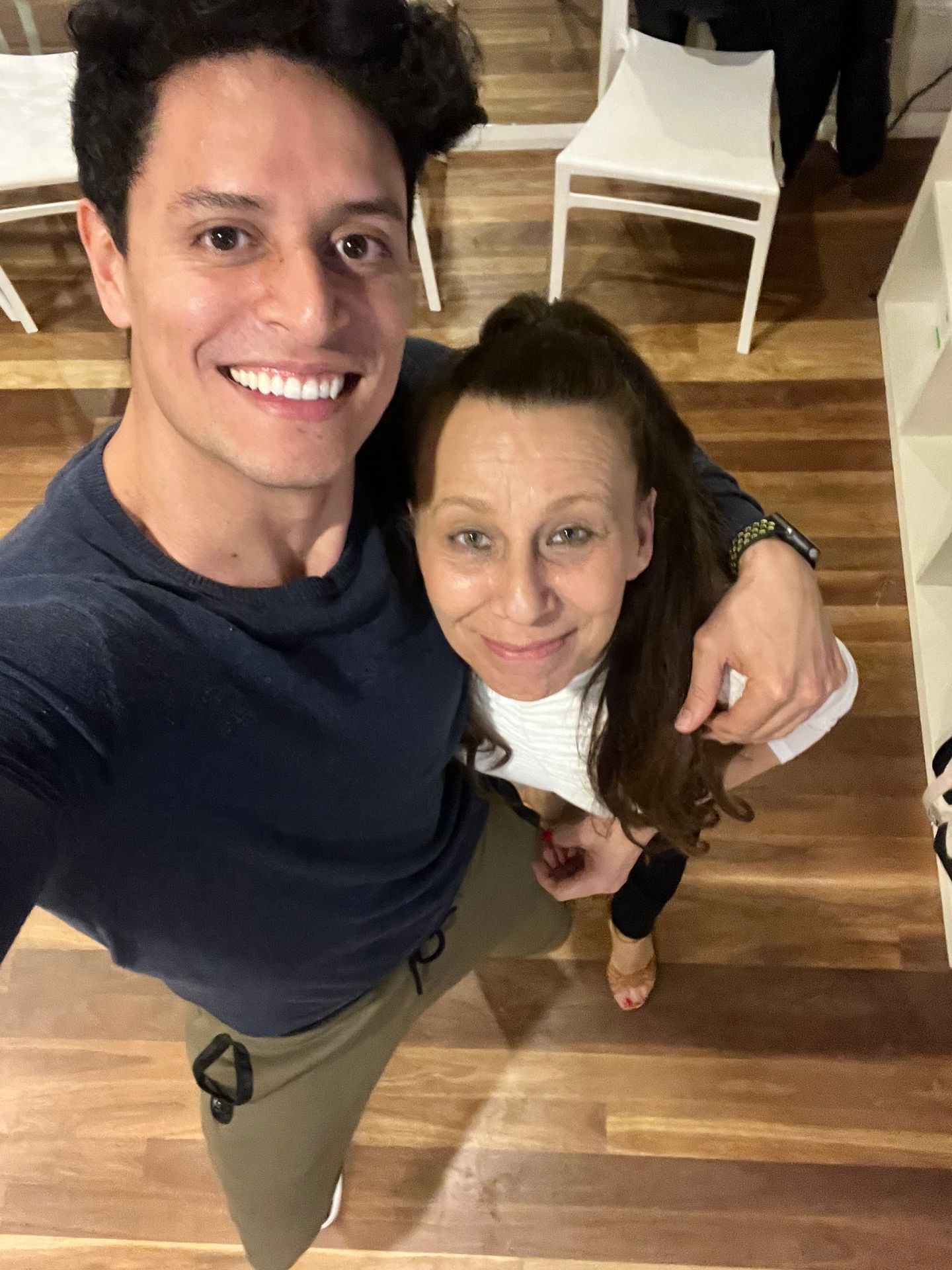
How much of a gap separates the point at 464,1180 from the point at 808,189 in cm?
284

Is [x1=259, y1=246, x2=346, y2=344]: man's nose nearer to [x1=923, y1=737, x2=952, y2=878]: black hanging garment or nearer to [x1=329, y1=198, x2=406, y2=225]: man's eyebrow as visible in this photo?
[x1=329, y1=198, x2=406, y2=225]: man's eyebrow

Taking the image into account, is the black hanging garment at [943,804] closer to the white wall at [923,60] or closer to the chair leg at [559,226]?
the chair leg at [559,226]

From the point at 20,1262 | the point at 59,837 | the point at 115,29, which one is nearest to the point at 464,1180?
the point at 20,1262

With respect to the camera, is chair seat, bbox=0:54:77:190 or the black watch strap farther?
chair seat, bbox=0:54:77:190

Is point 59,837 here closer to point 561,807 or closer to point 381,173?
point 381,173

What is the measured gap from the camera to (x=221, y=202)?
2.36ft

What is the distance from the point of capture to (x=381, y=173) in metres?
0.78

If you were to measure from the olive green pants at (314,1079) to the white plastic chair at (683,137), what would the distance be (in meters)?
1.57

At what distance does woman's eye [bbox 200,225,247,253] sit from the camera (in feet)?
2.43

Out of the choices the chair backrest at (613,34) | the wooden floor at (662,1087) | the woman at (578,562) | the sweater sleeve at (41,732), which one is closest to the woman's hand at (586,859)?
the woman at (578,562)

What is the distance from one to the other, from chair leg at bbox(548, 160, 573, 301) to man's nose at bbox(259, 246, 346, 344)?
56.1 inches

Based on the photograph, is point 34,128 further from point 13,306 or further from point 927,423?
point 927,423

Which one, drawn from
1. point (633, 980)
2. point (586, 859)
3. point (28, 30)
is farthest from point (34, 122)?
point (633, 980)

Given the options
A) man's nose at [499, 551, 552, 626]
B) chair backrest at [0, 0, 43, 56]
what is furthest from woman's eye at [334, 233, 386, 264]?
chair backrest at [0, 0, 43, 56]
